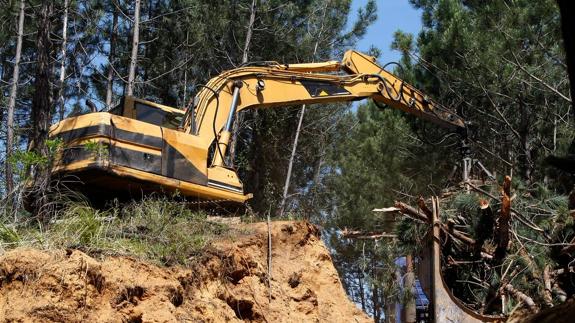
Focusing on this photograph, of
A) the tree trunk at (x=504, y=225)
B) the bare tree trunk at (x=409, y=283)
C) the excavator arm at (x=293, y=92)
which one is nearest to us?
the tree trunk at (x=504, y=225)

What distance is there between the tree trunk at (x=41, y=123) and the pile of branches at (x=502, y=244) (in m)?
4.46

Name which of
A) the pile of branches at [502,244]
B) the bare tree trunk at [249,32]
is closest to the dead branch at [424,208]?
the pile of branches at [502,244]

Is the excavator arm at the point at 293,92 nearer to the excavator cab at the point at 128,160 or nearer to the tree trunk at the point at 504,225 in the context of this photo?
the excavator cab at the point at 128,160

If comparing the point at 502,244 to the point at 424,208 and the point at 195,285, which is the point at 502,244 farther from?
the point at 195,285

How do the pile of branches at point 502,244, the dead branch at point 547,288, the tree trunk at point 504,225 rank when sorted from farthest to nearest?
the pile of branches at point 502,244, the tree trunk at point 504,225, the dead branch at point 547,288

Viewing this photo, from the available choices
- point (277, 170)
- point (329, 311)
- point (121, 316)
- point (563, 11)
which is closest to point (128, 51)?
point (277, 170)

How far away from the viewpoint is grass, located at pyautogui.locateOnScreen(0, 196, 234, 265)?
830 cm

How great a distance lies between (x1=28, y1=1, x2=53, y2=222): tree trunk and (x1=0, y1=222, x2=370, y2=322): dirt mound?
1795 mm

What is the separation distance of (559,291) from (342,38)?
15237 mm

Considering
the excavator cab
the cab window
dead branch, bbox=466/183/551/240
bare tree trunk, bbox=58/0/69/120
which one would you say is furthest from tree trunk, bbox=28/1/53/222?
bare tree trunk, bbox=58/0/69/120

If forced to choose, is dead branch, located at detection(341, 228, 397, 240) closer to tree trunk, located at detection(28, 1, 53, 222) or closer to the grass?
the grass

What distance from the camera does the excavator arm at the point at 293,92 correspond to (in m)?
11.5

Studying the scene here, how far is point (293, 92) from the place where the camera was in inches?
507

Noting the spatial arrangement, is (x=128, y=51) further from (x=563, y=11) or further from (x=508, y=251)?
(x=563, y=11)
